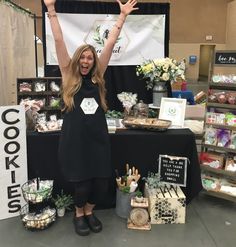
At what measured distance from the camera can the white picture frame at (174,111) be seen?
9.21 feet

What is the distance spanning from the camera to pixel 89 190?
231cm

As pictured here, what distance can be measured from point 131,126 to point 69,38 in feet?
4.27

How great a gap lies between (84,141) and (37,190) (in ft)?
1.97

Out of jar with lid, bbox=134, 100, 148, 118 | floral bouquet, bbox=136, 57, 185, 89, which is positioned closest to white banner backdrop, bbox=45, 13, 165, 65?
floral bouquet, bbox=136, 57, 185, 89

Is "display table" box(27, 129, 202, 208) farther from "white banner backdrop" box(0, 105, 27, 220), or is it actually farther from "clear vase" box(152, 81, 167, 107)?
"clear vase" box(152, 81, 167, 107)

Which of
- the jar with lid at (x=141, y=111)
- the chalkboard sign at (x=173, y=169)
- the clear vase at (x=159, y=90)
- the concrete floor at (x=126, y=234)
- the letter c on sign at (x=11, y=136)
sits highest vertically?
the clear vase at (x=159, y=90)

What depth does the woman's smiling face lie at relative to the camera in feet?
6.91

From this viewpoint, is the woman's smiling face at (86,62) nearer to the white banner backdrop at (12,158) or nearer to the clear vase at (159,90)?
the white banner backdrop at (12,158)

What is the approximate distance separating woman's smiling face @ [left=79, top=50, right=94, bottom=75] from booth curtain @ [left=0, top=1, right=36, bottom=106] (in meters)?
1.14

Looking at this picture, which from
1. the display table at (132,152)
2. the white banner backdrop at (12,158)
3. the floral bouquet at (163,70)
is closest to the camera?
the white banner backdrop at (12,158)

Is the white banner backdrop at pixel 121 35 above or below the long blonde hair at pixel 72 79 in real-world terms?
above

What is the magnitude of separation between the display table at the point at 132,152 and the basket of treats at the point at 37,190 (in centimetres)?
10

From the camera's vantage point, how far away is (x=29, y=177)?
2578mm

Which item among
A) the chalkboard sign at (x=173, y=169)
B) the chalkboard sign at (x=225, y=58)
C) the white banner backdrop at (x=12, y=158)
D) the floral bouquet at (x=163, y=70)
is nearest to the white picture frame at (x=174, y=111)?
the floral bouquet at (x=163, y=70)
